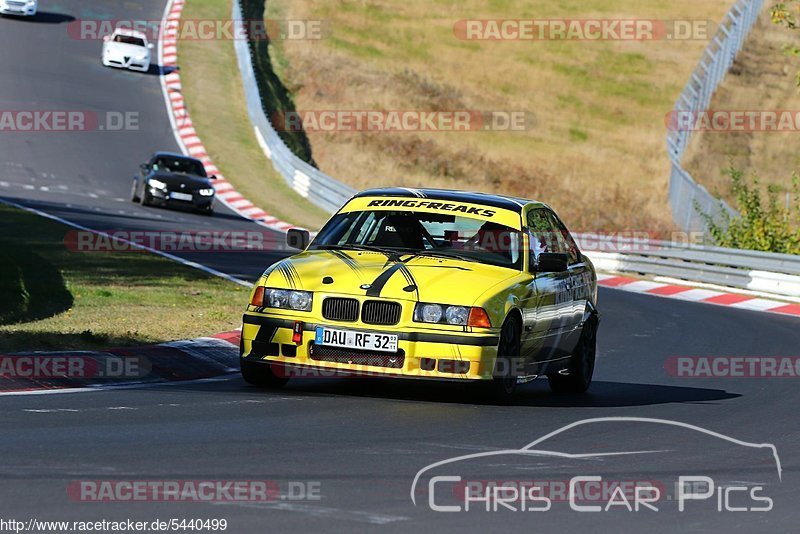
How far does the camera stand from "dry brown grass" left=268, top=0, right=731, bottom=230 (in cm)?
Result: 4550

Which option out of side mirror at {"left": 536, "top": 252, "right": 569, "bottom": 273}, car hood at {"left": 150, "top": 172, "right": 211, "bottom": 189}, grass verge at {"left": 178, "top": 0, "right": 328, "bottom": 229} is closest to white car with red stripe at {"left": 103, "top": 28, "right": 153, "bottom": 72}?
grass verge at {"left": 178, "top": 0, "right": 328, "bottom": 229}

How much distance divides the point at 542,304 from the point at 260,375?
2203 mm

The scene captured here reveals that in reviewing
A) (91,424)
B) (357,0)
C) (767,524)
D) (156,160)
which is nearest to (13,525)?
(91,424)

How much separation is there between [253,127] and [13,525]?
1503 inches

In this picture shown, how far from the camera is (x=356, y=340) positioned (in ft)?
33.1

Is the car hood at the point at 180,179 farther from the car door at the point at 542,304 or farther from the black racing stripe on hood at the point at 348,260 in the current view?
the black racing stripe on hood at the point at 348,260

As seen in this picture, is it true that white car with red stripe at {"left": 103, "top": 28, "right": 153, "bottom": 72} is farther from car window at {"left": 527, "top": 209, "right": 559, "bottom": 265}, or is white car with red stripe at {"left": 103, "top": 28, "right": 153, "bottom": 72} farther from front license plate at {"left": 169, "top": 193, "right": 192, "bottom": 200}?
car window at {"left": 527, "top": 209, "right": 559, "bottom": 265}

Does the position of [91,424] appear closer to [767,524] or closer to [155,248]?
[767,524]

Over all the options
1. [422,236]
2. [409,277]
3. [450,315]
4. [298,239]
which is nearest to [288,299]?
[409,277]

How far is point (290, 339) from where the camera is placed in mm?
10266

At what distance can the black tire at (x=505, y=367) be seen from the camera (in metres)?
10.3

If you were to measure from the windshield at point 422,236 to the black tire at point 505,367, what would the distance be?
670 millimetres

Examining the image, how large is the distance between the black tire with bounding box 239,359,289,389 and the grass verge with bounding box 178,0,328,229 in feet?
74.4

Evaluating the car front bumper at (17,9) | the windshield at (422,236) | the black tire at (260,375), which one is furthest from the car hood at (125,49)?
the black tire at (260,375)
